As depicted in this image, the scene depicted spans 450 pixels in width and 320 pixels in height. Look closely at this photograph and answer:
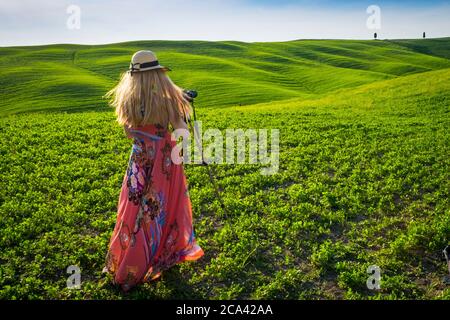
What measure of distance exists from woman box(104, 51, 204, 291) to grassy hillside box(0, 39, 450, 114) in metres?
35.6

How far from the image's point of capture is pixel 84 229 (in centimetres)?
1058

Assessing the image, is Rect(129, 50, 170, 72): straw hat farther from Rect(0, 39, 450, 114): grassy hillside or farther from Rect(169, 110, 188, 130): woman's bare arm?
Rect(0, 39, 450, 114): grassy hillside

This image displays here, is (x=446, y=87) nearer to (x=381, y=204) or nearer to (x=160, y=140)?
(x=381, y=204)

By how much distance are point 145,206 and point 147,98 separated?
6.68 ft

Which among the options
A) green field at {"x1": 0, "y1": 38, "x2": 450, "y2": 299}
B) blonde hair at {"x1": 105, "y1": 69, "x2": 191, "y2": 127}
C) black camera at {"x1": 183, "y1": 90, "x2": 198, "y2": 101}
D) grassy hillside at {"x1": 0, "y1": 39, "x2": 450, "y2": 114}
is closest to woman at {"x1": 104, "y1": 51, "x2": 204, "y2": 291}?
blonde hair at {"x1": 105, "y1": 69, "x2": 191, "y2": 127}

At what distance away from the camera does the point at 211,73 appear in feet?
217

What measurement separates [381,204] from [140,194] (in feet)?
24.0

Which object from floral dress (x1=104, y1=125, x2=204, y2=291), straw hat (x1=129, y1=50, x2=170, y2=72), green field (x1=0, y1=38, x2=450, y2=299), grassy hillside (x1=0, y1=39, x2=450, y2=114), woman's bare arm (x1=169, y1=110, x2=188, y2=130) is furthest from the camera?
grassy hillside (x1=0, y1=39, x2=450, y2=114)

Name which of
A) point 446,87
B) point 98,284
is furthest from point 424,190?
point 446,87

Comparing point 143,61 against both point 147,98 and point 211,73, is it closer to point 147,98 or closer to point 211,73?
point 147,98

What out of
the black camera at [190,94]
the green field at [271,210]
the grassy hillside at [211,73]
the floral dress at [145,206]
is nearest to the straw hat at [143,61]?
the black camera at [190,94]

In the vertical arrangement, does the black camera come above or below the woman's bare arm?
above

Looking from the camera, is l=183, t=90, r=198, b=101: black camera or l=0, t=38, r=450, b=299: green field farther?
l=0, t=38, r=450, b=299: green field

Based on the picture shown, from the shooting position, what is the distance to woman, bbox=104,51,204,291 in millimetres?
7156
